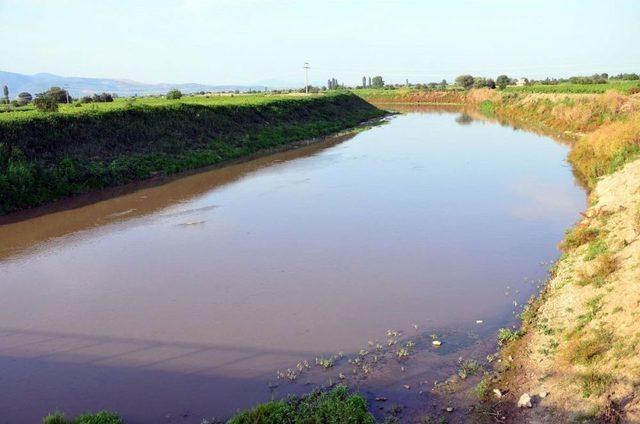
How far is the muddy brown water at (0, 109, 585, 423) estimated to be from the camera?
856 cm

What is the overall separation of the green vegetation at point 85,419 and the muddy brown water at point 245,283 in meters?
0.43

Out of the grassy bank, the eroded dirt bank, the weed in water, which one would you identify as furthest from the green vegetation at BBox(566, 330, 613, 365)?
the grassy bank

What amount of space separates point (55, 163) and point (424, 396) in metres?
21.2

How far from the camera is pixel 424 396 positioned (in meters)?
7.84

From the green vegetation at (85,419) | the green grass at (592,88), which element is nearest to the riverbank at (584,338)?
the green vegetation at (85,419)

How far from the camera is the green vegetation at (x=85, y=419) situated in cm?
715

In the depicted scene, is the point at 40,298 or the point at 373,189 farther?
the point at 373,189

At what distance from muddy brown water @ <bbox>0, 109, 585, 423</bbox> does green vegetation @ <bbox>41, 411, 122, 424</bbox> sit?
1.40 ft

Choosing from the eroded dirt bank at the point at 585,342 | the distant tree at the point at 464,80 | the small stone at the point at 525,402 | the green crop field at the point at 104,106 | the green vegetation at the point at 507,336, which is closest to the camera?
the eroded dirt bank at the point at 585,342

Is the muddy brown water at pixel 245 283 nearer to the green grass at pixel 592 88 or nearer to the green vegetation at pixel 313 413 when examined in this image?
the green vegetation at pixel 313 413

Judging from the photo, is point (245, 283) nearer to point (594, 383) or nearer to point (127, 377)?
point (127, 377)

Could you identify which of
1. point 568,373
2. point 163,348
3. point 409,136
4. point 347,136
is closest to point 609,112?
point 409,136

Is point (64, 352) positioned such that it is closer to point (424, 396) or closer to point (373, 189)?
point (424, 396)

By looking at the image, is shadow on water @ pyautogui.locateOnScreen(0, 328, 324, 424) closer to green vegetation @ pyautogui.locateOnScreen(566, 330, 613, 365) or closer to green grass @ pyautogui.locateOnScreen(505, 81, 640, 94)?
green vegetation @ pyautogui.locateOnScreen(566, 330, 613, 365)
